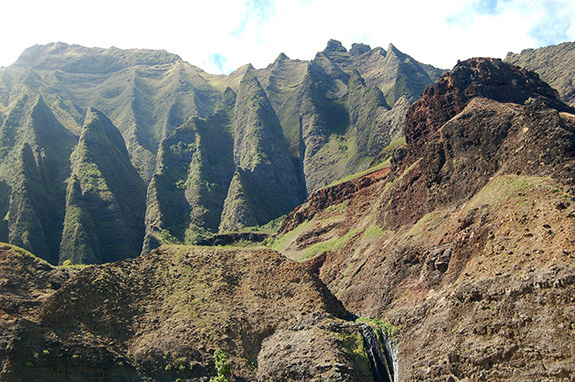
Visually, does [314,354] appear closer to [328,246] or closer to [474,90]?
[328,246]

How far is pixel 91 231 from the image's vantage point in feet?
557

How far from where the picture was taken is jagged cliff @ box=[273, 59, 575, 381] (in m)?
53.6

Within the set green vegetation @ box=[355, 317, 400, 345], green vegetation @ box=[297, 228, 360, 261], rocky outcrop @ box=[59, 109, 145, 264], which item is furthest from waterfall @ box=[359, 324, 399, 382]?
rocky outcrop @ box=[59, 109, 145, 264]

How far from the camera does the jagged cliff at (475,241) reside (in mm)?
53625

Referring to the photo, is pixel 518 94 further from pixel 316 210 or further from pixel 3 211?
pixel 3 211

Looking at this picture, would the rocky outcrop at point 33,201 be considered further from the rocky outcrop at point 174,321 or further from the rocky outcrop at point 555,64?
the rocky outcrop at point 555,64

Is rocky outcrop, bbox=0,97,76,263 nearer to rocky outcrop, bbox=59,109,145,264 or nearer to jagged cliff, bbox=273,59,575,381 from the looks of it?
rocky outcrop, bbox=59,109,145,264

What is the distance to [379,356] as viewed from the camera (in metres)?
67.6

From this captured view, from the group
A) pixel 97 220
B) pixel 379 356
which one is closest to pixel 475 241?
pixel 379 356

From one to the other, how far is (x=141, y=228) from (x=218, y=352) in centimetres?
13291

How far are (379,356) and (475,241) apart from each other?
18.5 meters

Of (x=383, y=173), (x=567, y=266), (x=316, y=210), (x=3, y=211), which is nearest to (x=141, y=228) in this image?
(x=3, y=211)

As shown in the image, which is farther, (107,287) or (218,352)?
(107,287)

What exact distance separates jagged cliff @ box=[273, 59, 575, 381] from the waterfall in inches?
63.8
